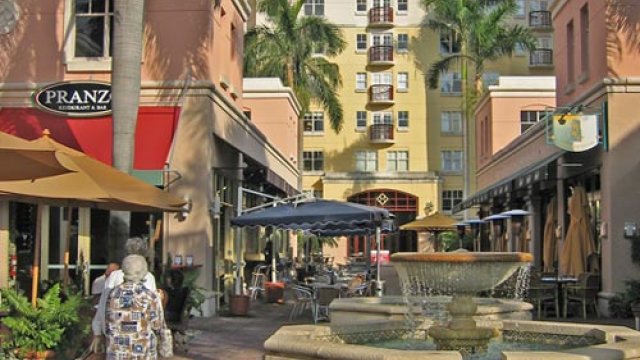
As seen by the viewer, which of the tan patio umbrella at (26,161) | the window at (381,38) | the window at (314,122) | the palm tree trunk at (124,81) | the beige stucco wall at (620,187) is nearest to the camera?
the tan patio umbrella at (26,161)

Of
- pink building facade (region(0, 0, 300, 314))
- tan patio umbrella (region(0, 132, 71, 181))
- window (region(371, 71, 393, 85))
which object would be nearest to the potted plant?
tan patio umbrella (region(0, 132, 71, 181))

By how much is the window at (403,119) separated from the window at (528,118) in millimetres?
19319

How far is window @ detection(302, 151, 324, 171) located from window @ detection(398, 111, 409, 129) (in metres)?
5.60

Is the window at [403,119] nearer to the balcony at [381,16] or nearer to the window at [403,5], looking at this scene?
the balcony at [381,16]

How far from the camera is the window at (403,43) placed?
58625 millimetres

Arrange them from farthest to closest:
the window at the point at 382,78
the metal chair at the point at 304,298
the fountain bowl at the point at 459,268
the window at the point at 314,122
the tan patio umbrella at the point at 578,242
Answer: the window at the point at 382,78, the window at the point at 314,122, the tan patio umbrella at the point at 578,242, the metal chair at the point at 304,298, the fountain bowl at the point at 459,268

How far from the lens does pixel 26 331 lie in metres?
10.0

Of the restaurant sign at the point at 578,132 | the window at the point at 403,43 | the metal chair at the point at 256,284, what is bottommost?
the metal chair at the point at 256,284

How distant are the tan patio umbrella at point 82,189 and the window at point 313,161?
46251 millimetres

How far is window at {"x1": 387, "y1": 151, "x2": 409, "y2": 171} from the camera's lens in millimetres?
58094

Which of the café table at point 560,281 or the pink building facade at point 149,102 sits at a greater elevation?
the pink building facade at point 149,102

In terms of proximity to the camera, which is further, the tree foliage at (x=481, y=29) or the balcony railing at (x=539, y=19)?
the balcony railing at (x=539, y=19)

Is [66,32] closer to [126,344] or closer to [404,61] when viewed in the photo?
[126,344]

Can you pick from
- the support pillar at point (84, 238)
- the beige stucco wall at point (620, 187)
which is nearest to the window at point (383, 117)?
the beige stucco wall at point (620, 187)
